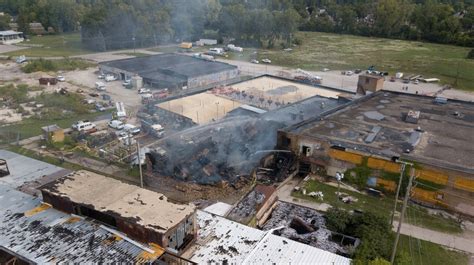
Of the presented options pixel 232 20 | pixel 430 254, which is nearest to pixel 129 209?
pixel 430 254

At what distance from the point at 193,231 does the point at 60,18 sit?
7482 cm

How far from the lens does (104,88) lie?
36156 mm

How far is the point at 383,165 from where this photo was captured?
17.7m

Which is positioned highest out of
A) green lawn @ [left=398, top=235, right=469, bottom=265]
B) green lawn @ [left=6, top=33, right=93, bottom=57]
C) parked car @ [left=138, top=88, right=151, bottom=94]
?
green lawn @ [left=6, top=33, right=93, bottom=57]

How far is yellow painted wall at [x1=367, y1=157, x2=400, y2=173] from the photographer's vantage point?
1745 centimetres

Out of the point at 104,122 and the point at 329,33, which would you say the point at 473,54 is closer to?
the point at 329,33

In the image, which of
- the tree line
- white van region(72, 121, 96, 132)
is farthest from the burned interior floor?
the tree line

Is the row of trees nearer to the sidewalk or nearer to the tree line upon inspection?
the tree line

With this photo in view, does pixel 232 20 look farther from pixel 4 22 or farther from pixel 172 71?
pixel 4 22

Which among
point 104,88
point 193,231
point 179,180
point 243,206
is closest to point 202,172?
point 179,180

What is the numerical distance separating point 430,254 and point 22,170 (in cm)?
1796

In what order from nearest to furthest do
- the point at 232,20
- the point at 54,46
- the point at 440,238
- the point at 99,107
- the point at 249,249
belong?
the point at 249,249 → the point at 440,238 → the point at 99,107 → the point at 232,20 → the point at 54,46

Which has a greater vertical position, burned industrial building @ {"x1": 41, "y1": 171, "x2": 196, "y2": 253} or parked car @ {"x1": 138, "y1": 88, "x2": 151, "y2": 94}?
burned industrial building @ {"x1": 41, "y1": 171, "x2": 196, "y2": 253}

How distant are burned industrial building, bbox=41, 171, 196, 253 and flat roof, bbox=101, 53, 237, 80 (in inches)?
983
